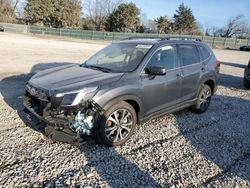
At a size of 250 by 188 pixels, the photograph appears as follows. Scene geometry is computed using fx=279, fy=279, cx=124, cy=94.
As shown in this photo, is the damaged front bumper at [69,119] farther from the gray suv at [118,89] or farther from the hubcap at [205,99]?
the hubcap at [205,99]

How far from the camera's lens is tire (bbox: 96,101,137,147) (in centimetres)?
424

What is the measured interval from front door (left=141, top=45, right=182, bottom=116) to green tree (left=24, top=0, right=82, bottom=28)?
5494 cm

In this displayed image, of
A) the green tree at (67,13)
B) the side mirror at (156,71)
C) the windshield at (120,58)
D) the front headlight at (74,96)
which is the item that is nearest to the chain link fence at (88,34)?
the green tree at (67,13)

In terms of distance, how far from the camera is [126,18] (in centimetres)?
5803

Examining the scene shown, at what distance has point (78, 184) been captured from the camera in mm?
3396

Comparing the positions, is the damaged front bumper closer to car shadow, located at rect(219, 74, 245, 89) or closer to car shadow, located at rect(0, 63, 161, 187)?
car shadow, located at rect(0, 63, 161, 187)

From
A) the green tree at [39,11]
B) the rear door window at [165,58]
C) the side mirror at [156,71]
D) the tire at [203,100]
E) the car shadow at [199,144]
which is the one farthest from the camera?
the green tree at [39,11]

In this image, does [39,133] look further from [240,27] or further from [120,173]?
[240,27]

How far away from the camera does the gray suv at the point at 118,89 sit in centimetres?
407

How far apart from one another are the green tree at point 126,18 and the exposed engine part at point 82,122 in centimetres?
5588

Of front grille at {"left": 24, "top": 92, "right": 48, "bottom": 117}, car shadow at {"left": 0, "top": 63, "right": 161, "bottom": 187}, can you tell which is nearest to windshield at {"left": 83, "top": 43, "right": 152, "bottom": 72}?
front grille at {"left": 24, "top": 92, "right": 48, "bottom": 117}

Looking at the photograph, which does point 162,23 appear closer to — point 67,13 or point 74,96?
point 67,13

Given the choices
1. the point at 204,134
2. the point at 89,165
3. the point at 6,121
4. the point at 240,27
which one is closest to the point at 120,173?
the point at 89,165

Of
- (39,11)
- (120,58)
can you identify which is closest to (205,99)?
(120,58)
